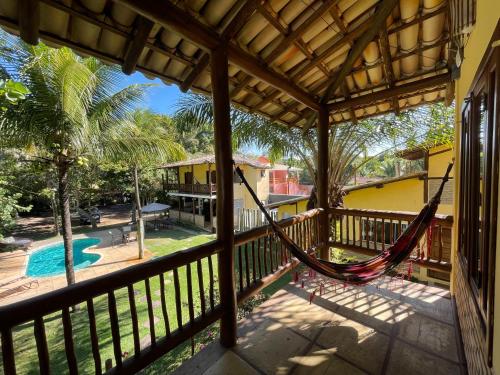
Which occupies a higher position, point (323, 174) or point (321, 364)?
point (323, 174)

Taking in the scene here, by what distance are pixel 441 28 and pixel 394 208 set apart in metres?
5.93

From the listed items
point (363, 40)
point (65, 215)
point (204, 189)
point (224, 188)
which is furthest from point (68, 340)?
point (204, 189)

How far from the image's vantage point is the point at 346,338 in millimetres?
2273

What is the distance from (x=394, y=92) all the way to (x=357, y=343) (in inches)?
108

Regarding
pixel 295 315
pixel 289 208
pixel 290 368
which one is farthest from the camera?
pixel 289 208

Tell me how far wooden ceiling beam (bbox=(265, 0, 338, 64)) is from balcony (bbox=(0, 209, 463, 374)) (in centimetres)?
170

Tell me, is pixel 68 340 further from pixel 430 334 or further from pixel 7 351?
pixel 430 334

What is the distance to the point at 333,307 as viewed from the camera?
9.19 ft

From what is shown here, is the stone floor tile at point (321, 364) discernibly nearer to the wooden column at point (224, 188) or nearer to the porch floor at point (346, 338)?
the porch floor at point (346, 338)

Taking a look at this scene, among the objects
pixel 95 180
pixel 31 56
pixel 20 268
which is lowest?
pixel 20 268

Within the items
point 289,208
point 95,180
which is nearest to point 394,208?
point 289,208

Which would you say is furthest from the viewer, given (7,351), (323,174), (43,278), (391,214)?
Result: (43,278)

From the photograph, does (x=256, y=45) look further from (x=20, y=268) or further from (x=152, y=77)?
(x=20, y=268)

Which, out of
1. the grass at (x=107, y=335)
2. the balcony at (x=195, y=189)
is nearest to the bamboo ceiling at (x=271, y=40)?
the grass at (x=107, y=335)
